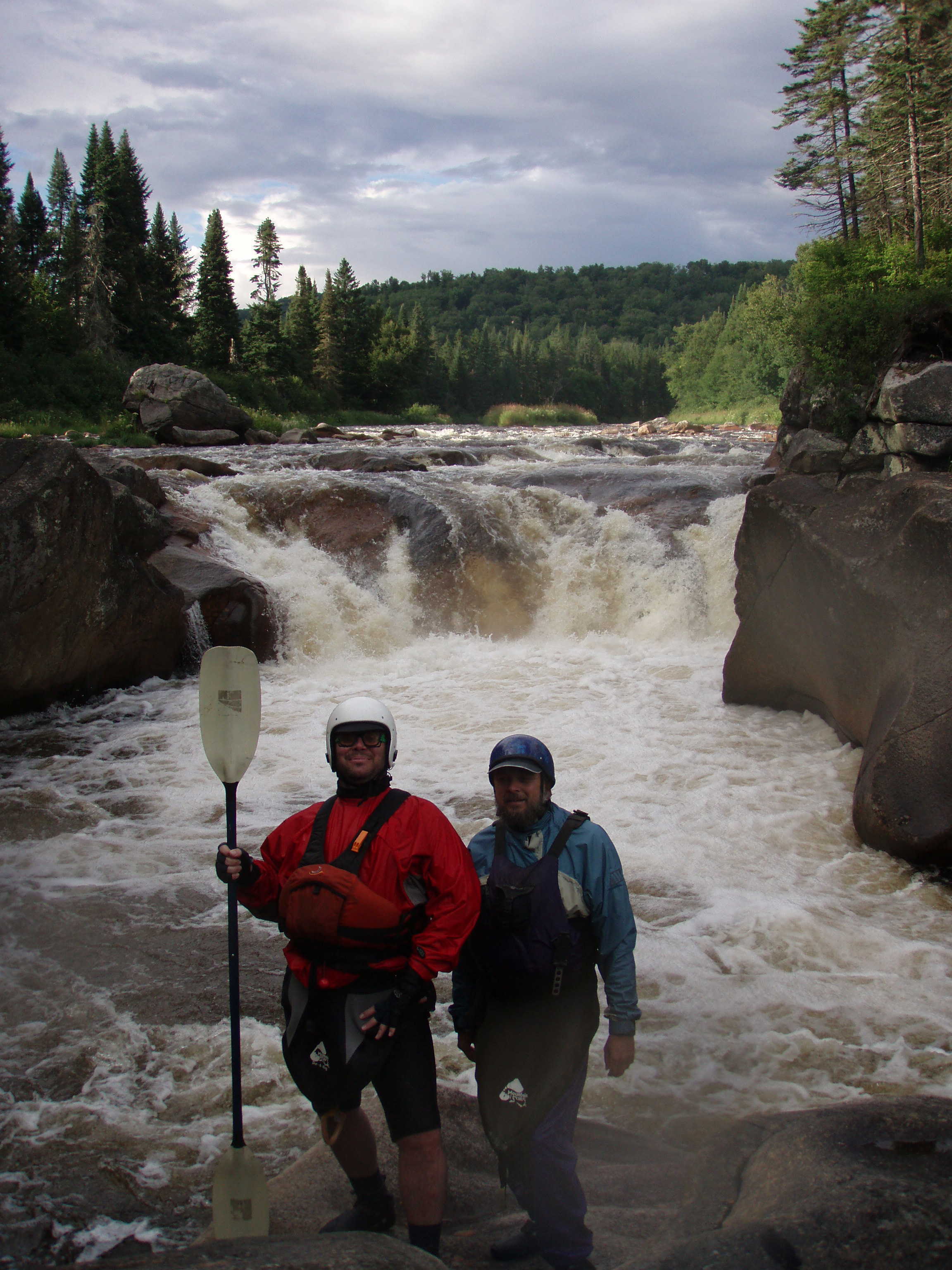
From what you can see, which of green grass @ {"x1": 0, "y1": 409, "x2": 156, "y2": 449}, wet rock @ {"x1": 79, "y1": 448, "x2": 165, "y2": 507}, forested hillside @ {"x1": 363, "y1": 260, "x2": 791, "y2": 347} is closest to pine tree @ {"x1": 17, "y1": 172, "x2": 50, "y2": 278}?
green grass @ {"x1": 0, "y1": 409, "x2": 156, "y2": 449}

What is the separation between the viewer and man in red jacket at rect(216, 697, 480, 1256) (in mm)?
2477

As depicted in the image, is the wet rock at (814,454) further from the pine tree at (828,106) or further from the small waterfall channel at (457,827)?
the pine tree at (828,106)

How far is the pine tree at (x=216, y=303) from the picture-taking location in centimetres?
4606

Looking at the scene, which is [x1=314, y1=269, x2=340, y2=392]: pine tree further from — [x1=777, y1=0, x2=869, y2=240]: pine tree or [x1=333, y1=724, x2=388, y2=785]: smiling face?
[x1=333, y1=724, x2=388, y2=785]: smiling face

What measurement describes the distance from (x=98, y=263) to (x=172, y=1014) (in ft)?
150

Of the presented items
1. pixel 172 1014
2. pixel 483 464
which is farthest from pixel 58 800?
pixel 483 464

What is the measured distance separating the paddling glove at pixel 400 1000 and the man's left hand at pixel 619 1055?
59 cm

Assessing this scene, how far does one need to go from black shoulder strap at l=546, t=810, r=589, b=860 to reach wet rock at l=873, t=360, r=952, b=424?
8.77 meters

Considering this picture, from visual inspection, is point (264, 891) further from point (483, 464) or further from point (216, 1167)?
point (483, 464)

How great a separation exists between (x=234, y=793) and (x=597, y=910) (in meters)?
1.19

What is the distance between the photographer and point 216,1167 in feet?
8.55

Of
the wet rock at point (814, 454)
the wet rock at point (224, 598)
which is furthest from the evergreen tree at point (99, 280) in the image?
the wet rock at point (814, 454)

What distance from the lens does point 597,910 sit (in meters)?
2.62

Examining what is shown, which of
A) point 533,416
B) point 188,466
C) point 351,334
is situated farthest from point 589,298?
point 188,466
